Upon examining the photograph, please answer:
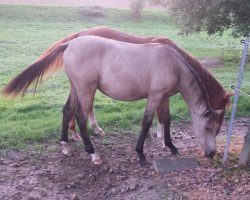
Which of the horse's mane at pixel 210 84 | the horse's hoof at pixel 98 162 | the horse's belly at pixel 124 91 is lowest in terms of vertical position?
the horse's hoof at pixel 98 162

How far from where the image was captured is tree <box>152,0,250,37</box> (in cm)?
1134

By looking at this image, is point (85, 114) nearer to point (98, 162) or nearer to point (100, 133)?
point (98, 162)

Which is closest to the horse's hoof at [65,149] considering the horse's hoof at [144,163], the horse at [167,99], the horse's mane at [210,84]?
the horse at [167,99]

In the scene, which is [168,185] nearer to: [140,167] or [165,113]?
[140,167]

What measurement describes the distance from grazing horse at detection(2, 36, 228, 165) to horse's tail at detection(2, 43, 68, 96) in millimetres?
14

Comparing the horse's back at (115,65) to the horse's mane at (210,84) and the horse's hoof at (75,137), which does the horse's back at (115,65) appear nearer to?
the horse's mane at (210,84)

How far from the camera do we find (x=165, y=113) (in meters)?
5.34

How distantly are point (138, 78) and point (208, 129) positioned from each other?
1170mm

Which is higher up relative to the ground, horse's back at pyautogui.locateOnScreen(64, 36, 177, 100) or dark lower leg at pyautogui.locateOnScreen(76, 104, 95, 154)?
horse's back at pyautogui.locateOnScreen(64, 36, 177, 100)

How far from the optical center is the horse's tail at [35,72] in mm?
5094

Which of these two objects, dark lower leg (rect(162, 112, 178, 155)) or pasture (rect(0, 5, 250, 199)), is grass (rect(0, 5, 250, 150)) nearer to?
pasture (rect(0, 5, 250, 199))

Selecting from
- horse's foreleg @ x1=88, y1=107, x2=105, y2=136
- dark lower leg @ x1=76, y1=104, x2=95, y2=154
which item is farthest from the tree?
dark lower leg @ x1=76, y1=104, x2=95, y2=154

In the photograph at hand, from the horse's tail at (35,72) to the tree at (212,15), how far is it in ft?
24.0

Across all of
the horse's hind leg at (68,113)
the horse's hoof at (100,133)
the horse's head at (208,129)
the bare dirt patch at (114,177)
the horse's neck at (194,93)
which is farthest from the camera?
the horse's hoof at (100,133)
